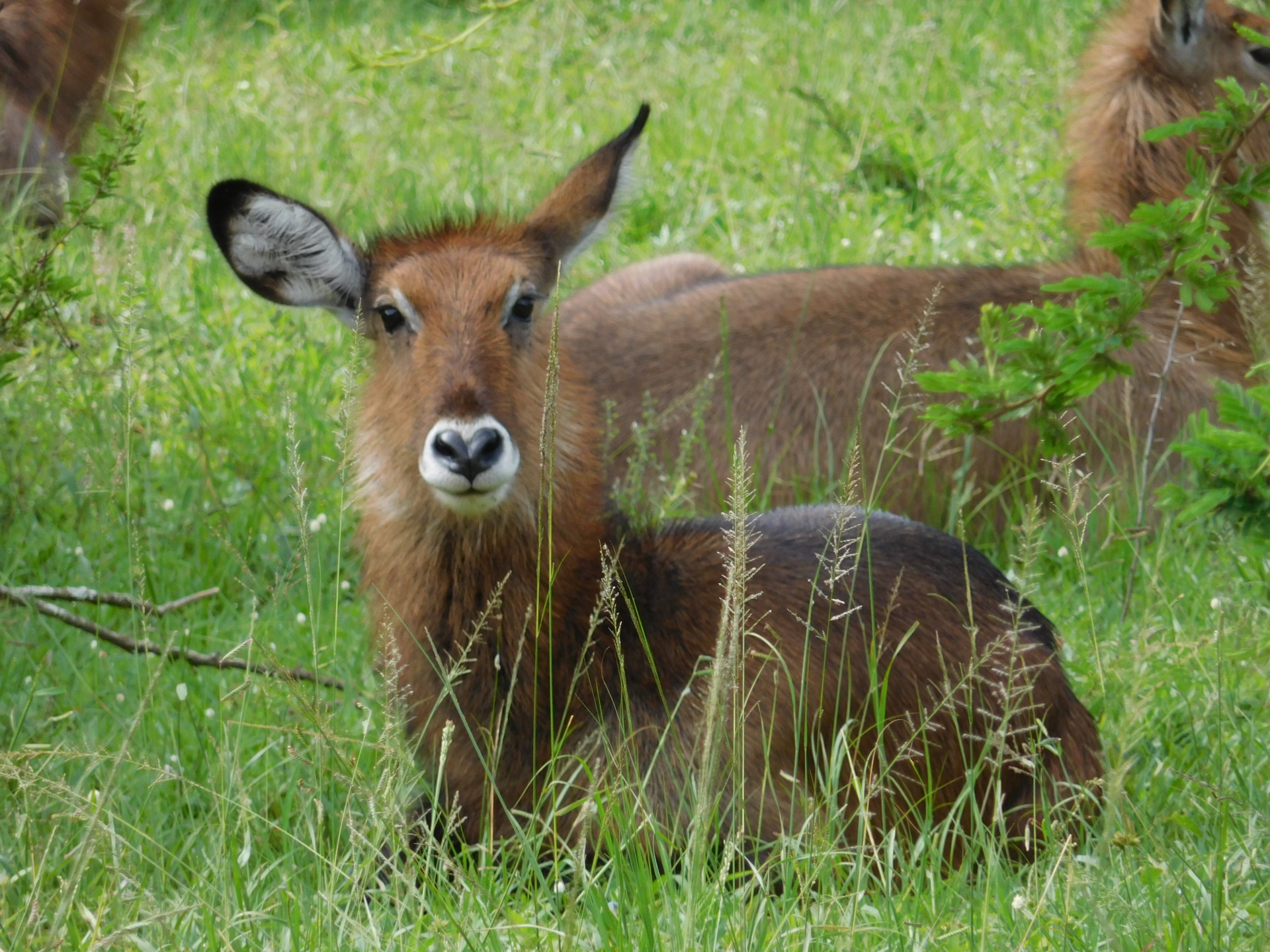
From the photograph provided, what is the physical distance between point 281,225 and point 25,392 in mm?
1845

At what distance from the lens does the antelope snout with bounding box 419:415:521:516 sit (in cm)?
315

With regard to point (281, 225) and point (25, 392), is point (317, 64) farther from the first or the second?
point (281, 225)

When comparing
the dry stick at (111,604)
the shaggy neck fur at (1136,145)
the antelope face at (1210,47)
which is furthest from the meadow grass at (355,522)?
the antelope face at (1210,47)

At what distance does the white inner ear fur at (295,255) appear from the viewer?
3.61 meters

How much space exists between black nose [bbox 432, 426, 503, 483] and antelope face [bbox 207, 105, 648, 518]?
0.03 metres

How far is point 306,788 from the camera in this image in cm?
336

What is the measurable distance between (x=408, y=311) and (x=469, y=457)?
571 millimetres

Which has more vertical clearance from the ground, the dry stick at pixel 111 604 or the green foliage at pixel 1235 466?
the green foliage at pixel 1235 466

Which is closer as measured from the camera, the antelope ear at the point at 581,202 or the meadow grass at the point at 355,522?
the meadow grass at the point at 355,522

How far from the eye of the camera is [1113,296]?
297 centimetres

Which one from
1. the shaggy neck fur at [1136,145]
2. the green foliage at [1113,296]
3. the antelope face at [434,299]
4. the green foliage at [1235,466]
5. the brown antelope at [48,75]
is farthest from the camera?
the brown antelope at [48,75]

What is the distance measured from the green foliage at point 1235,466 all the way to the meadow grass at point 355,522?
240 mm

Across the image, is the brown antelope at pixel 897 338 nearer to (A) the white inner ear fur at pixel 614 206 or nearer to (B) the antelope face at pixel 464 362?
(A) the white inner ear fur at pixel 614 206

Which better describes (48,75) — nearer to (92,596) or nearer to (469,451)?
(92,596)
